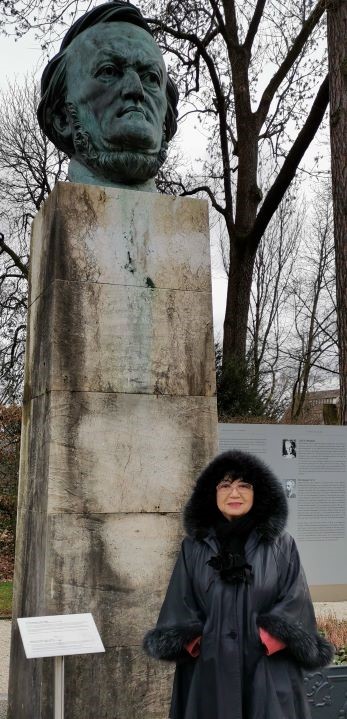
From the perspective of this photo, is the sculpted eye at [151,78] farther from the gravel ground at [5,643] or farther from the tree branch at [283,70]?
the tree branch at [283,70]

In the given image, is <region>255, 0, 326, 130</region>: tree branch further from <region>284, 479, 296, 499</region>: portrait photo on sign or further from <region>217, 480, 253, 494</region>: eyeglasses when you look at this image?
<region>217, 480, 253, 494</region>: eyeglasses

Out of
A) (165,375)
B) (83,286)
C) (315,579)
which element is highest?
(83,286)

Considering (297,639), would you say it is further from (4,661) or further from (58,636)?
(4,661)

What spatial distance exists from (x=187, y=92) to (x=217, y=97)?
2.06ft

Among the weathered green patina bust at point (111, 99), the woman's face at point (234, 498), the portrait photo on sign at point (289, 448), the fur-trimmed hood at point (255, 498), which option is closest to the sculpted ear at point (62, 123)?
the weathered green patina bust at point (111, 99)

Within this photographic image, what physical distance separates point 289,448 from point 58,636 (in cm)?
481

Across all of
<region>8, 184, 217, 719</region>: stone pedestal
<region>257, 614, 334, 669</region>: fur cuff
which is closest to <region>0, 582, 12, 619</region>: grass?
<region>8, 184, 217, 719</region>: stone pedestal

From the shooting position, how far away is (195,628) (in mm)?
3631

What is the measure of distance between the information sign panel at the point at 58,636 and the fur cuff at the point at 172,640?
35 centimetres

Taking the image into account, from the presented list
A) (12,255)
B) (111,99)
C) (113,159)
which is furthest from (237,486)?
(12,255)

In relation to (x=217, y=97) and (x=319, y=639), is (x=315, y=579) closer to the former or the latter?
(x=319, y=639)

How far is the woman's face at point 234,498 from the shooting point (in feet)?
12.3

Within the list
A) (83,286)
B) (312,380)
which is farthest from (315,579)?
(312,380)

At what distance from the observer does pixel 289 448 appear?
337 inches
